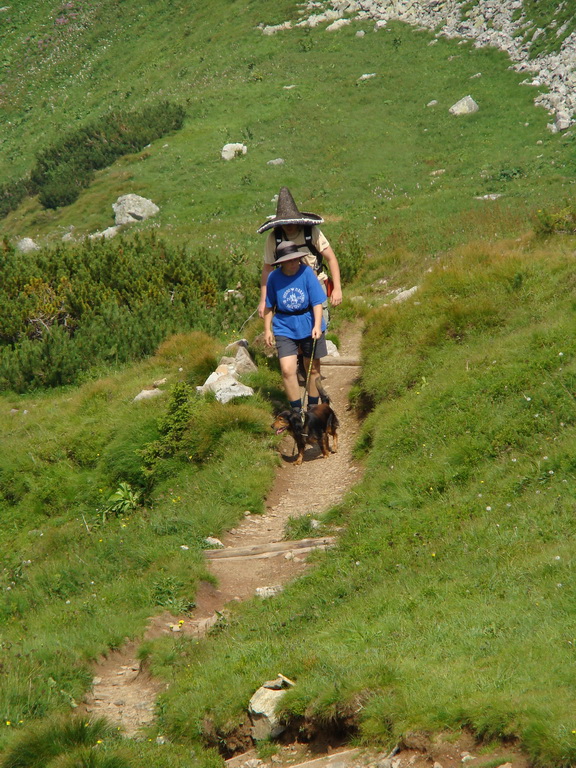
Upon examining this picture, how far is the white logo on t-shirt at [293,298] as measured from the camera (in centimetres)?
981

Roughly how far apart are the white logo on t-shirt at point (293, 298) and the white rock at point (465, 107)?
982 inches

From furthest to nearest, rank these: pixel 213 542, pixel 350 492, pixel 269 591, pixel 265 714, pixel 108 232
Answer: pixel 108 232
pixel 350 492
pixel 213 542
pixel 269 591
pixel 265 714

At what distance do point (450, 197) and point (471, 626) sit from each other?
18782 millimetres

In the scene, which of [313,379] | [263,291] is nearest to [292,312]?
[263,291]

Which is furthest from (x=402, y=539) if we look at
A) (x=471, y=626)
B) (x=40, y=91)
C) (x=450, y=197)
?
(x=40, y=91)

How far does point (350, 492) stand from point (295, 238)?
3677mm

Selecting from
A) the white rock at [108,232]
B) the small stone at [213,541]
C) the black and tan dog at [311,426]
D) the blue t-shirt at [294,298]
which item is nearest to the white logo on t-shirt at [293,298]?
the blue t-shirt at [294,298]

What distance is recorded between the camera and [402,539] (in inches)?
271

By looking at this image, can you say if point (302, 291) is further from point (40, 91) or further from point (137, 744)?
point (40, 91)

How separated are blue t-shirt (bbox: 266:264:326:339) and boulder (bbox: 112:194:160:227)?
2105 centimetres

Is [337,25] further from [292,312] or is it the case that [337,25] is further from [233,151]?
[292,312]

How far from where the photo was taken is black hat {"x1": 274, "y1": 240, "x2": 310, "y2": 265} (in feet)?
31.4

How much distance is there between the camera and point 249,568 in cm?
765

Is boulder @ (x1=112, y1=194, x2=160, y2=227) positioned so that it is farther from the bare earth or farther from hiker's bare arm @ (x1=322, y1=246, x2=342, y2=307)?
hiker's bare arm @ (x1=322, y1=246, x2=342, y2=307)
